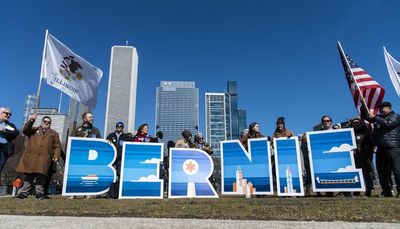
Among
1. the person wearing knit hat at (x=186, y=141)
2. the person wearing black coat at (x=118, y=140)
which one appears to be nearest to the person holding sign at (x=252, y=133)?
the person wearing knit hat at (x=186, y=141)

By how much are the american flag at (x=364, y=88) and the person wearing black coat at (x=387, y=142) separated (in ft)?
2.97

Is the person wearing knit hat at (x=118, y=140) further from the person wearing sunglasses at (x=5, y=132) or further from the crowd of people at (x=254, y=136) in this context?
the person wearing sunglasses at (x=5, y=132)

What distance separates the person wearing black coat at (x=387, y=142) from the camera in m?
7.62

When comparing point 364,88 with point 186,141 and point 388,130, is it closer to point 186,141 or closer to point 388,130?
point 388,130

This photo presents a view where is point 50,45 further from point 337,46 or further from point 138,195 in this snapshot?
point 337,46

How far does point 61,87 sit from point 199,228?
799cm

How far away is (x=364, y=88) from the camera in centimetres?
920

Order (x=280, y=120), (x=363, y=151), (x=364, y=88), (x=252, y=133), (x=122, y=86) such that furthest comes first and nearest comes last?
(x=122, y=86) < (x=252, y=133) < (x=280, y=120) < (x=364, y=88) < (x=363, y=151)

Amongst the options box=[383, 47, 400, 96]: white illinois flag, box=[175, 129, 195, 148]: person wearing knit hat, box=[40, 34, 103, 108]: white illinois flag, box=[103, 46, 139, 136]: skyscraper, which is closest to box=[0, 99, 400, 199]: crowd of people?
box=[175, 129, 195, 148]: person wearing knit hat

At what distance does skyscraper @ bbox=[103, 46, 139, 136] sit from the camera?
153000 millimetres

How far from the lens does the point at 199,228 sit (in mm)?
3266

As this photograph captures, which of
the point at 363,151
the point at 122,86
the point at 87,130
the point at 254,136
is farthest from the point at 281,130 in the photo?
the point at 122,86

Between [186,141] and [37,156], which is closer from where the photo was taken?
[37,156]

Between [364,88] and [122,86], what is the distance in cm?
15963
